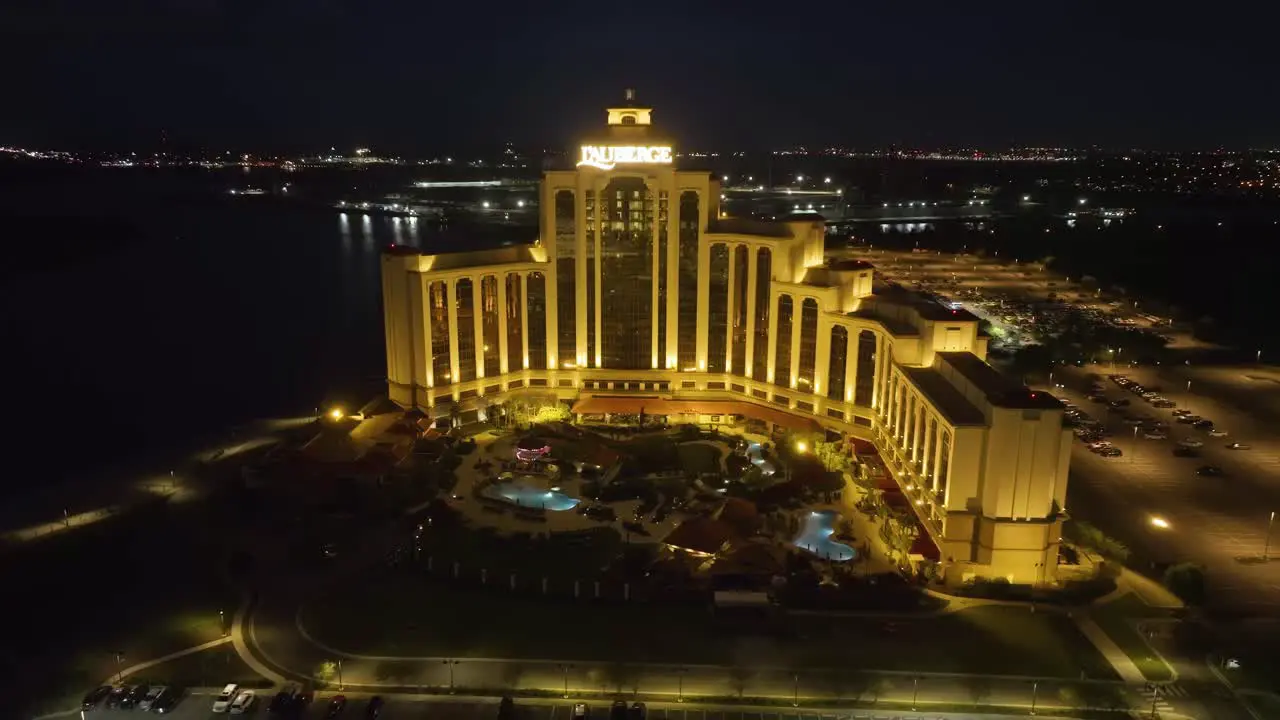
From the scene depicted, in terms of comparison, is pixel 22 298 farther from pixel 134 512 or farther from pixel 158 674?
pixel 158 674

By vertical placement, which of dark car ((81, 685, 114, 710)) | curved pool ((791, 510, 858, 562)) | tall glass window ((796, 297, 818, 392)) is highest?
tall glass window ((796, 297, 818, 392))

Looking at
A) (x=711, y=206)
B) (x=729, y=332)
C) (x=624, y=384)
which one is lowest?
(x=624, y=384)

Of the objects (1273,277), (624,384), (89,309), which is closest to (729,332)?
(624,384)

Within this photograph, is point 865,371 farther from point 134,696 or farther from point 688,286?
→ point 134,696

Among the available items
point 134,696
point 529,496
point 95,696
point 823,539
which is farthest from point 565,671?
point 95,696

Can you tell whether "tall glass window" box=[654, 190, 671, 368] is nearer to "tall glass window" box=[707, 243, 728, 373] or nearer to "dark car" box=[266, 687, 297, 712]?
"tall glass window" box=[707, 243, 728, 373]

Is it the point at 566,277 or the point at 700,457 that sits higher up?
the point at 566,277

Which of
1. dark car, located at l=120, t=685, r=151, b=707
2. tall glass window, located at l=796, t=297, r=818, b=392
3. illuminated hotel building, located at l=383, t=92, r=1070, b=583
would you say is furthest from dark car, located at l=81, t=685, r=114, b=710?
tall glass window, located at l=796, t=297, r=818, b=392
